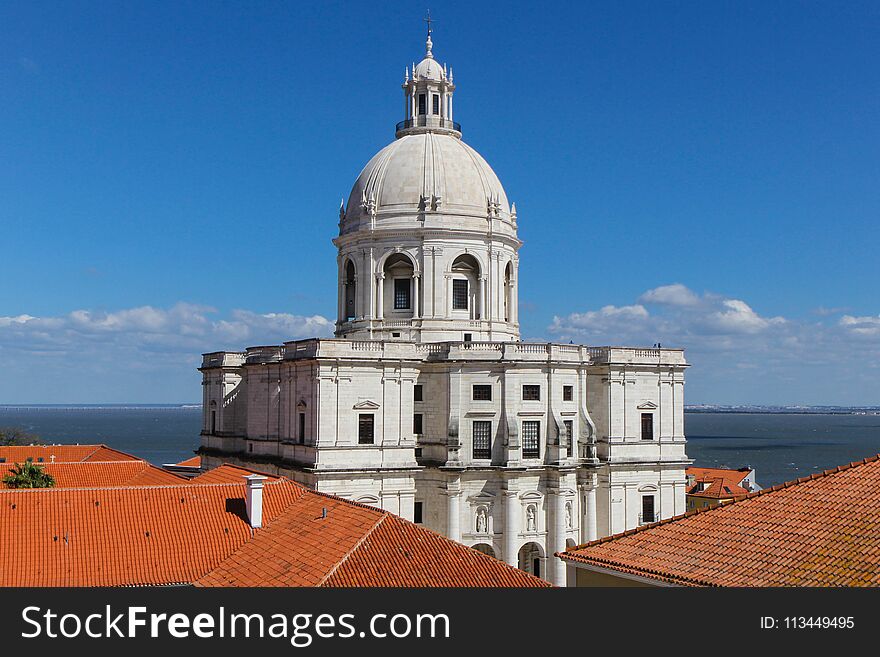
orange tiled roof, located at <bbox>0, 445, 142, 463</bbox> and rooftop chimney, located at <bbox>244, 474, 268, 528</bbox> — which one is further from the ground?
rooftop chimney, located at <bbox>244, 474, 268, 528</bbox>

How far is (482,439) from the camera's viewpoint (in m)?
50.2

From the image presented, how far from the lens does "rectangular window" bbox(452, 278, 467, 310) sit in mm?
57062

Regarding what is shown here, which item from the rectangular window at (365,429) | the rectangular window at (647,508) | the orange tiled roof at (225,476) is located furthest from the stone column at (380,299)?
the rectangular window at (647,508)

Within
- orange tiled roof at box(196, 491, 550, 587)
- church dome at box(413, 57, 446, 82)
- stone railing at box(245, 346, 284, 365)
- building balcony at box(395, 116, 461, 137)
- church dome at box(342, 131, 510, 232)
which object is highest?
church dome at box(413, 57, 446, 82)

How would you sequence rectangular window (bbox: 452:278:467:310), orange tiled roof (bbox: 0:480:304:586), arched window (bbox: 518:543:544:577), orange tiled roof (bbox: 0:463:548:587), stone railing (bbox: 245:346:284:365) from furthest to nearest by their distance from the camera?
1. rectangular window (bbox: 452:278:467:310)
2. stone railing (bbox: 245:346:284:365)
3. arched window (bbox: 518:543:544:577)
4. orange tiled roof (bbox: 0:480:304:586)
5. orange tiled roof (bbox: 0:463:548:587)

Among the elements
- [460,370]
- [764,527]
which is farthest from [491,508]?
[764,527]

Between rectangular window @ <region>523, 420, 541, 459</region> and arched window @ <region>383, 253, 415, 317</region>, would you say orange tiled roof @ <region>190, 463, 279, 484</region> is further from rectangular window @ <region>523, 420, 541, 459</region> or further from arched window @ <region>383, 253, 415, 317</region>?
arched window @ <region>383, 253, 415, 317</region>

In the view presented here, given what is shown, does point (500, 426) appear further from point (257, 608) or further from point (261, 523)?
point (257, 608)

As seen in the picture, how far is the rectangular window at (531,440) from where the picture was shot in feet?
166

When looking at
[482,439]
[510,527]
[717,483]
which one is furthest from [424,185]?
[717,483]

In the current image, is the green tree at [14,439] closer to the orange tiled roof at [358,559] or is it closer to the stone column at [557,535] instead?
the stone column at [557,535]

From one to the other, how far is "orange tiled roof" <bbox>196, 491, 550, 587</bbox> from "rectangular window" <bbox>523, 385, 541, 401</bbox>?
67.0 ft

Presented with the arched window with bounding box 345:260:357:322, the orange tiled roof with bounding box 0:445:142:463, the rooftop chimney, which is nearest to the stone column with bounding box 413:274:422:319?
the arched window with bounding box 345:260:357:322

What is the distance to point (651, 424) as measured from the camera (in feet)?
183
